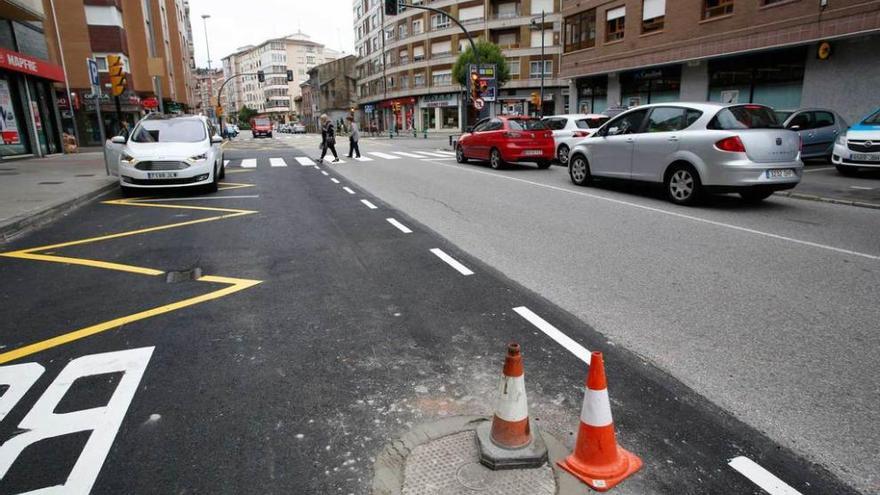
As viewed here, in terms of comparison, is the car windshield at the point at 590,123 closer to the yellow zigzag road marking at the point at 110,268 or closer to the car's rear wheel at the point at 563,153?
the car's rear wheel at the point at 563,153

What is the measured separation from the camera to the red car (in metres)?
16.0

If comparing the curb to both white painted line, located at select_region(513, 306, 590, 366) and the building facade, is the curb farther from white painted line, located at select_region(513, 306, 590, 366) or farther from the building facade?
the building facade

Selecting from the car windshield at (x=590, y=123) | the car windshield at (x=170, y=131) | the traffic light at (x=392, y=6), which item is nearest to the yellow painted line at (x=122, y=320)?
the car windshield at (x=170, y=131)

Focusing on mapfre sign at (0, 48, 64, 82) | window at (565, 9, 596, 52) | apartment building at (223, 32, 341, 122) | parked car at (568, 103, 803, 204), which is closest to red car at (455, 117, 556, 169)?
parked car at (568, 103, 803, 204)

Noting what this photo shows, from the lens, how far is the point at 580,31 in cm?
3123

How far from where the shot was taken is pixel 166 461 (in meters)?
2.56

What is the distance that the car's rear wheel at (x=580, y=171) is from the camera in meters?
12.2

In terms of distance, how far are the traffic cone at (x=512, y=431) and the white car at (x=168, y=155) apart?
10920 mm

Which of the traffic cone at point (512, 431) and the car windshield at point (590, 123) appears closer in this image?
the traffic cone at point (512, 431)

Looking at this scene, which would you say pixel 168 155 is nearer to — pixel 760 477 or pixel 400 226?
pixel 400 226

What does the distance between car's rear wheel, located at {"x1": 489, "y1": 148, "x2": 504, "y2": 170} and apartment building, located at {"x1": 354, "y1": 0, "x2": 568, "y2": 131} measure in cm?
2990

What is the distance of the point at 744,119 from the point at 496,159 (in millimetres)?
8368

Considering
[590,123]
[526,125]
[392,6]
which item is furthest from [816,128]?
[392,6]

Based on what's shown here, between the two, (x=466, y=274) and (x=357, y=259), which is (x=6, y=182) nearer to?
(x=357, y=259)
